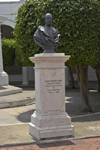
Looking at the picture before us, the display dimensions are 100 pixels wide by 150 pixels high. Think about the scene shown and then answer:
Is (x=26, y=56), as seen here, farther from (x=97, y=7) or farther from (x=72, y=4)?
(x=97, y=7)

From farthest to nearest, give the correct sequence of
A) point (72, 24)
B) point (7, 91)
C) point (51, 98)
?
point (7, 91)
point (72, 24)
point (51, 98)

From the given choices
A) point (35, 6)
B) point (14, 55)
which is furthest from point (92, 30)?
point (14, 55)

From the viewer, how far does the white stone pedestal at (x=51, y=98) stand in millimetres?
6578

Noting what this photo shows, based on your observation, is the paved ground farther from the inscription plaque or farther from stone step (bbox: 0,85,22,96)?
stone step (bbox: 0,85,22,96)

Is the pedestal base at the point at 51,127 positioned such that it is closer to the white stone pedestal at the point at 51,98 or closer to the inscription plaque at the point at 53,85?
the white stone pedestal at the point at 51,98

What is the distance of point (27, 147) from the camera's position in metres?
6.10

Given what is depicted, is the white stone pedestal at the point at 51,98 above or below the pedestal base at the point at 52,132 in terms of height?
above

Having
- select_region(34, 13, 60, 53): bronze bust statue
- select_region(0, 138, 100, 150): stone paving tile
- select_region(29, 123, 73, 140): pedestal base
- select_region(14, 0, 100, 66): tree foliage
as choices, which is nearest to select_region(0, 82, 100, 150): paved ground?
select_region(0, 138, 100, 150): stone paving tile

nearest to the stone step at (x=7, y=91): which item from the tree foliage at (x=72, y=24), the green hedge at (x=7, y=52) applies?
the tree foliage at (x=72, y=24)

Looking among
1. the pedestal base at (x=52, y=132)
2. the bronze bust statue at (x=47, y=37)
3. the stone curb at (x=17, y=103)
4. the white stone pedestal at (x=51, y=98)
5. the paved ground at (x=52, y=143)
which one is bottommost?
the stone curb at (x=17, y=103)

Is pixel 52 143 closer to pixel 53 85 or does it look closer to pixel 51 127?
pixel 51 127

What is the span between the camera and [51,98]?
6.72m

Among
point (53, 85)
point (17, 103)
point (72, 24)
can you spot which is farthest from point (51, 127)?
point (17, 103)

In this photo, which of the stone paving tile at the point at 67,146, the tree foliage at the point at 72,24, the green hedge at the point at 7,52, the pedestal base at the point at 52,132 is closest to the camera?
the stone paving tile at the point at 67,146
